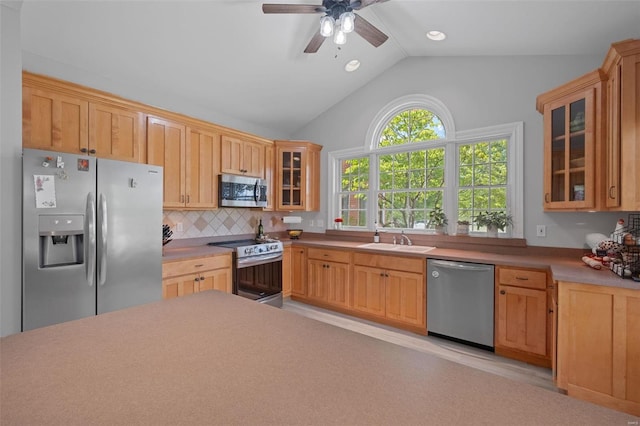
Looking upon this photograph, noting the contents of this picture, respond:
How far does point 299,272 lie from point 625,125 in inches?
136

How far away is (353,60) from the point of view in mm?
3662

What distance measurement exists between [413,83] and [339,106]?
44.9 inches

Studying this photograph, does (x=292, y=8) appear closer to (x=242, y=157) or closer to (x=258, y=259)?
(x=242, y=157)

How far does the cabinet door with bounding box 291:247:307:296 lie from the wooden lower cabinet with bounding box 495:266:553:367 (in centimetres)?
227

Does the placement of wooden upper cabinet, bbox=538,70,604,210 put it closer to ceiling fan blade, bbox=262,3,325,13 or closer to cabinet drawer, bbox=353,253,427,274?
cabinet drawer, bbox=353,253,427,274

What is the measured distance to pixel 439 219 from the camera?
3.64 metres

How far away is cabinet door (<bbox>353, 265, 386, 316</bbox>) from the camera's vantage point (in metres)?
3.41

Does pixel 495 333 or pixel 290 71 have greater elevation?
pixel 290 71

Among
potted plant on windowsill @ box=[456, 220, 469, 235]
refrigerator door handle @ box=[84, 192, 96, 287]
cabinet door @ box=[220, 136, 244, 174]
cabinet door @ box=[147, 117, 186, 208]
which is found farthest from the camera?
cabinet door @ box=[220, 136, 244, 174]

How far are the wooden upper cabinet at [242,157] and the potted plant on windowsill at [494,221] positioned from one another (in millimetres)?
2789

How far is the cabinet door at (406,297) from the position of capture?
10.3ft

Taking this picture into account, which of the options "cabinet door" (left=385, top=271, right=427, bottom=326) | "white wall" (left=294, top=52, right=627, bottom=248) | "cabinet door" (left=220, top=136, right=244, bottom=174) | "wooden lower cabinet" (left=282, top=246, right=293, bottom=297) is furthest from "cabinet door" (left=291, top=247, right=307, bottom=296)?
"white wall" (left=294, top=52, right=627, bottom=248)

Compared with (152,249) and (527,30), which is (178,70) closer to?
(152,249)

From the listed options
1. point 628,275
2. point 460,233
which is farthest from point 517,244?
point 628,275
